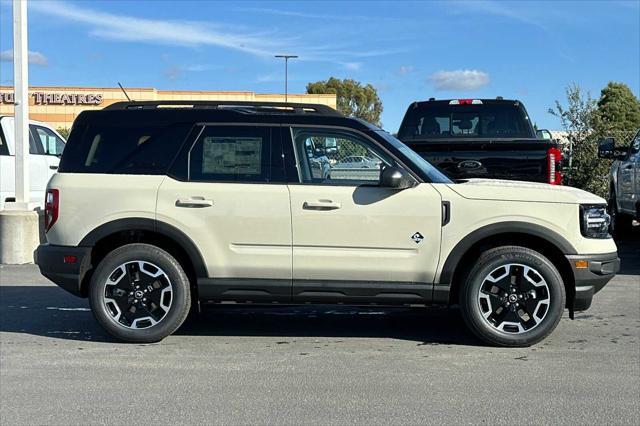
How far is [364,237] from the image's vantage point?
5.66 meters

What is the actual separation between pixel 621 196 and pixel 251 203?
25.9ft

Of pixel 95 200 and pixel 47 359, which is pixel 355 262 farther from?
pixel 47 359

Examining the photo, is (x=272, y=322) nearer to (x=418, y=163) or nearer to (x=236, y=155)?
(x=236, y=155)

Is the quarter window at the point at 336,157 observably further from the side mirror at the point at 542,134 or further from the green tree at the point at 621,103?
the green tree at the point at 621,103

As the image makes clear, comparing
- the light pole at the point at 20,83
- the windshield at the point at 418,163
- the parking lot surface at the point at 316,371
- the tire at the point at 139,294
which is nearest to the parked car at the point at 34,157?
the light pole at the point at 20,83

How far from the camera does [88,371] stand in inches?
207

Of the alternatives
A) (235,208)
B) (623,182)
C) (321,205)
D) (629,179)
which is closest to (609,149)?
(629,179)

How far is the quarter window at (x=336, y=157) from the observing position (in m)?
5.78

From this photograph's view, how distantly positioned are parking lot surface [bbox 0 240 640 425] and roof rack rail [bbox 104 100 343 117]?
197 centimetres

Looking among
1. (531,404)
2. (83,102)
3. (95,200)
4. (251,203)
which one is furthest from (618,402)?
(83,102)

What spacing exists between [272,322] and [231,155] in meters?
1.78

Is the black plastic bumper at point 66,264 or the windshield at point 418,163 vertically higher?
the windshield at point 418,163

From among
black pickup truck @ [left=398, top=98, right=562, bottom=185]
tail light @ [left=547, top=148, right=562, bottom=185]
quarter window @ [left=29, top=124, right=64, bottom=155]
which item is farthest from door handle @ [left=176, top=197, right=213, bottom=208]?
quarter window @ [left=29, top=124, right=64, bottom=155]

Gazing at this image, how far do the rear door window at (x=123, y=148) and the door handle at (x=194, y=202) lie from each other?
31cm
